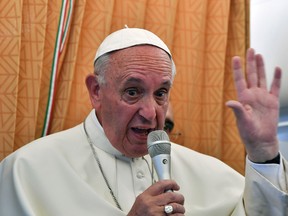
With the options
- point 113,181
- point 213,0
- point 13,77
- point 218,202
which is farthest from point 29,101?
point 213,0

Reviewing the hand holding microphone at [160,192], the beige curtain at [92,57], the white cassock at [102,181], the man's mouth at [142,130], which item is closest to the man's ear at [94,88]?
the white cassock at [102,181]

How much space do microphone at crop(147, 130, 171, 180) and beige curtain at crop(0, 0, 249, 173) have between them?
3.54ft

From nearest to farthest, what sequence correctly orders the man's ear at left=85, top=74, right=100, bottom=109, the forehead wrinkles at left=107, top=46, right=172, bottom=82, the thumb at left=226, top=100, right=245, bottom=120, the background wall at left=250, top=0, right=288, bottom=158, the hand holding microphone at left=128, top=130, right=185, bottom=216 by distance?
1. the hand holding microphone at left=128, top=130, right=185, bottom=216
2. the thumb at left=226, top=100, right=245, bottom=120
3. the forehead wrinkles at left=107, top=46, right=172, bottom=82
4. the man's ear at left=85, top=74, right=100, bottom=109
5. the background wall at left=250, top=0, right=288, bottom=158

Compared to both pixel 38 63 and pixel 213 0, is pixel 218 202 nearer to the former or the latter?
pixel 38 63

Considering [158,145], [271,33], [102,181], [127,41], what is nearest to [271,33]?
[271,33]

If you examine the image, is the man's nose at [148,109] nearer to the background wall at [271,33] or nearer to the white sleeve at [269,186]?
the white sleeve at [269,186]

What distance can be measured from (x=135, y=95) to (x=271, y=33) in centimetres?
192

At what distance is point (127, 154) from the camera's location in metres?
2.30

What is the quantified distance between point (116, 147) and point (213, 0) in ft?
4.50

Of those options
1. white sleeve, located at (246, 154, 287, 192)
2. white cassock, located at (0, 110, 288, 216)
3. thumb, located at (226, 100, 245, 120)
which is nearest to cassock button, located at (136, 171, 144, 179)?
white cassock, located at (0, 110, 288, 216)

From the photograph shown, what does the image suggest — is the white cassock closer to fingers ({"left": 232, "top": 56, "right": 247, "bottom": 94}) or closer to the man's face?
the man's face

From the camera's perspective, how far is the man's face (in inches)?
84.5

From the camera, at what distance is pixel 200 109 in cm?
330

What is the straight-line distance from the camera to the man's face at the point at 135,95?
215cm
